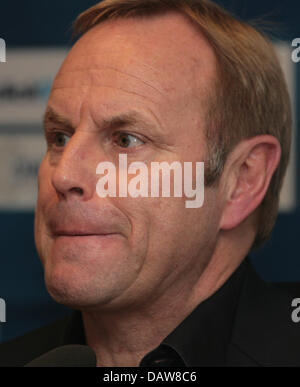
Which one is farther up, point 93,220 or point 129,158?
point 129,158

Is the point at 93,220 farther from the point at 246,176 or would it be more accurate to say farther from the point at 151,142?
the point at 246,176

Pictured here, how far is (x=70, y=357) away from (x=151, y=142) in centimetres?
40

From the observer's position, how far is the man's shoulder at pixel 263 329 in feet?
3.89

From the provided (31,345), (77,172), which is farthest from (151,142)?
(31,345)

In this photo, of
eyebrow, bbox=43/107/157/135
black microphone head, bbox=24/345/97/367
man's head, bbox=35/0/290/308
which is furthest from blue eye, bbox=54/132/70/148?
black microphone head, bbox=24/345/97/367

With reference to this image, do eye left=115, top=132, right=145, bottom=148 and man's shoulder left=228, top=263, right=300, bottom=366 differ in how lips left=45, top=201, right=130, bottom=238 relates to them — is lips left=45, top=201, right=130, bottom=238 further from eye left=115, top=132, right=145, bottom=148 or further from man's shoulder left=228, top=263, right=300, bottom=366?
man's shoulder left=228, top=263, right=300, bottom=366

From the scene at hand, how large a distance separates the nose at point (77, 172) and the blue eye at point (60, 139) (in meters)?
0.09

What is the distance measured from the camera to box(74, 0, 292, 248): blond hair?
47.8 inches

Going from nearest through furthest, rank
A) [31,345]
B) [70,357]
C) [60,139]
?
[70,357], [60,139], [31,345]

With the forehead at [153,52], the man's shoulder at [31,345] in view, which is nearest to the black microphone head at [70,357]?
the man's shoulder at [31,345]

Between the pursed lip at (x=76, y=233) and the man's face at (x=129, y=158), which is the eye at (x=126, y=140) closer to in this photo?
the man's face at (x=129, y=158)

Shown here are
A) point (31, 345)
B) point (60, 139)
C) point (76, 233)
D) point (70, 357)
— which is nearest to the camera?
point (70, 357)

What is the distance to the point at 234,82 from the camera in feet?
4.05
